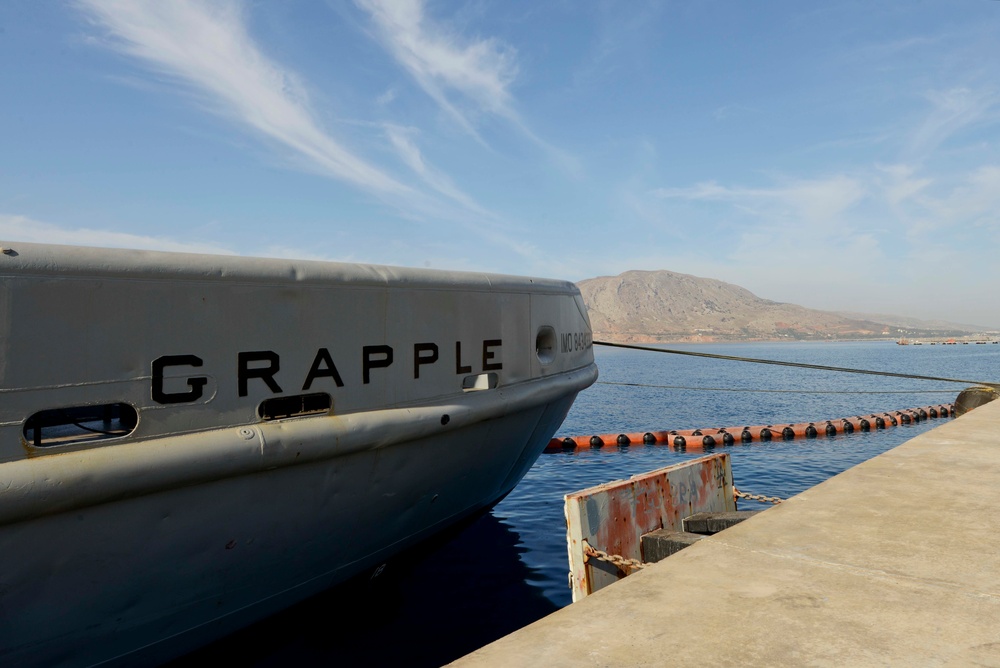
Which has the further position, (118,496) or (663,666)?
(118,496)

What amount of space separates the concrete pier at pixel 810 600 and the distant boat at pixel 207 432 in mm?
2297

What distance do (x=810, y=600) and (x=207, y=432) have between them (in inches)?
137

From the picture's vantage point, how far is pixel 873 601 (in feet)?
9.26

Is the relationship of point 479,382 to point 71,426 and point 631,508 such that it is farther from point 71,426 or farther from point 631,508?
point 71,426

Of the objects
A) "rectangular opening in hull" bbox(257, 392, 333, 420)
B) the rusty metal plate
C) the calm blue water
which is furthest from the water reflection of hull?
"rectangular opening in hull" bbox(257, 392, 333, 420)

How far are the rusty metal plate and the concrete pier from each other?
1468mm

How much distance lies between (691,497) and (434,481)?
113 inches

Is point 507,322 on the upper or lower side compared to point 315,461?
upper

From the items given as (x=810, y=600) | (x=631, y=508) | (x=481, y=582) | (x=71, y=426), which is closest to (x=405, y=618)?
(x=481, y=582)

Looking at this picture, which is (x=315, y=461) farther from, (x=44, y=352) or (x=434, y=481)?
(x=44, y=352)

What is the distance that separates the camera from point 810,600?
2830 mm

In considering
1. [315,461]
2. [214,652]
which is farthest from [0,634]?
[315,461]

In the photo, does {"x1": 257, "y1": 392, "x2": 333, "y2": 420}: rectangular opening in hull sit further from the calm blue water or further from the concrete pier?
the concrete pier

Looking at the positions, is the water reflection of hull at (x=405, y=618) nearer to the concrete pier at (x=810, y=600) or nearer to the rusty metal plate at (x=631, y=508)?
the rusty metal plate at (x=631, y=508)
